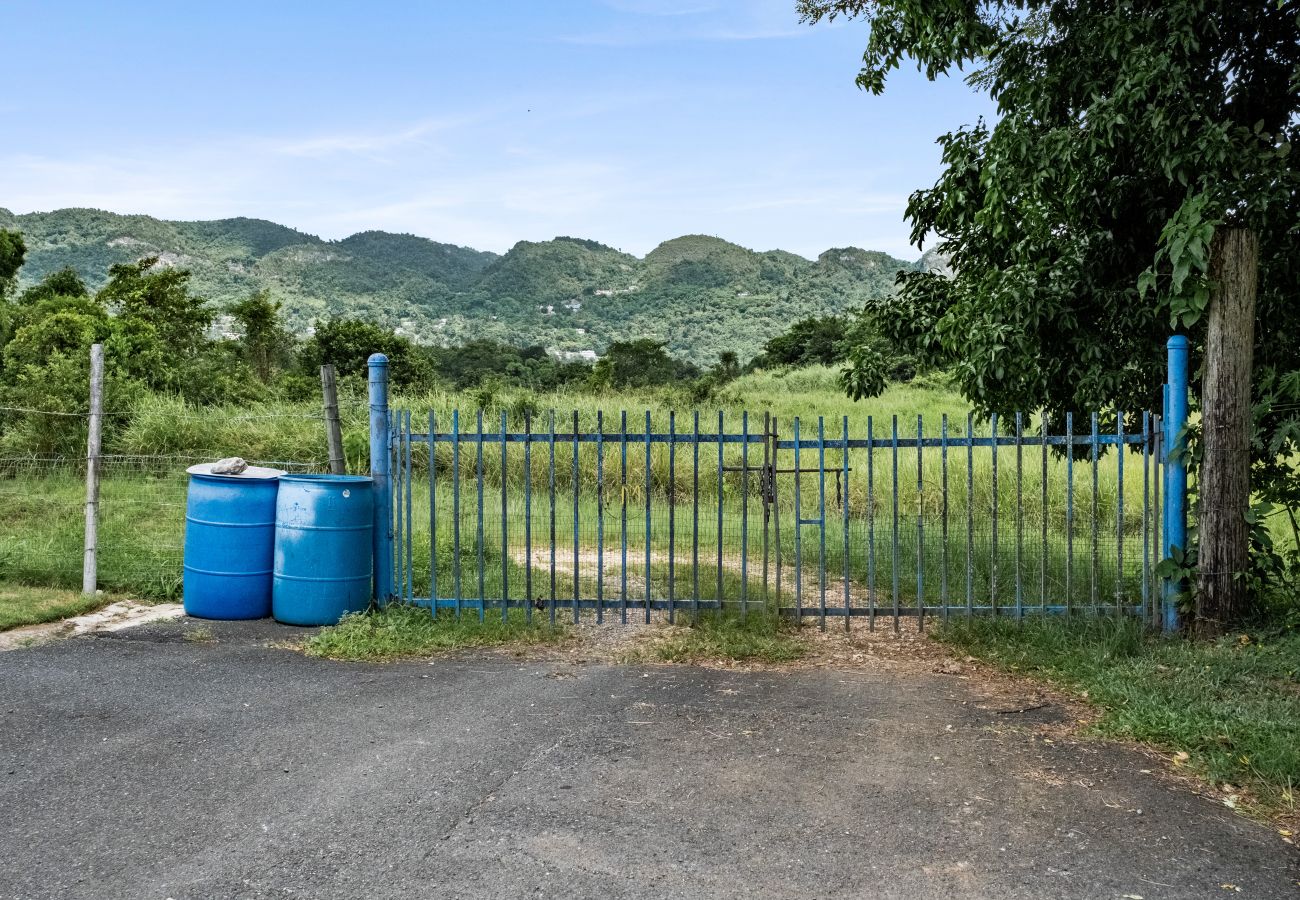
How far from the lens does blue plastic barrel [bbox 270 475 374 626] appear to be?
7113mm

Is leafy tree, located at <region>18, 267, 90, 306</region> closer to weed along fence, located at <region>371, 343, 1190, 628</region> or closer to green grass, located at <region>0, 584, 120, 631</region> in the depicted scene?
weed along fence, located at <region>371, 343, 1190, 628</region>

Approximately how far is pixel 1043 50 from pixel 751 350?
57.7 meters

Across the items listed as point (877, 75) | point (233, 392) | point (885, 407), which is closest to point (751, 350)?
point (885, 407)

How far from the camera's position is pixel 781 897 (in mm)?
3311

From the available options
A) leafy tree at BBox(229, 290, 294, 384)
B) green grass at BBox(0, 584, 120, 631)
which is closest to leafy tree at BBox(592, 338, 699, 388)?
leafy tree at BBox(229, 290, 294, 384)

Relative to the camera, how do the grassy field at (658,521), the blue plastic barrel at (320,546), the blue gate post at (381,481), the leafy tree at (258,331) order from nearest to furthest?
1. the blue plastic barrel at (320,546)
2. the blue gate post at (381,481)
3. the grassy field at (658,521)
4. the leafy tree at (258,331)

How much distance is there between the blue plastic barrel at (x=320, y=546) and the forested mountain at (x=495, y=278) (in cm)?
5760

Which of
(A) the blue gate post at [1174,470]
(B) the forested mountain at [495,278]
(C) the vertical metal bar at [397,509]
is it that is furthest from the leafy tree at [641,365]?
(A) the blue gate post at [1174,470]

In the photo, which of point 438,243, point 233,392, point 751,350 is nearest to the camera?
point 233,392

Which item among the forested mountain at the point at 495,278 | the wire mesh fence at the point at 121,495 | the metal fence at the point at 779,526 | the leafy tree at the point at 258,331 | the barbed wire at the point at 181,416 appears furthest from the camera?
the forested mountain at the point at 495,278

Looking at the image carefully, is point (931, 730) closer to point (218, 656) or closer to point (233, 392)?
point (218, 656)

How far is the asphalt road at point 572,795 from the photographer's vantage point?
345cm

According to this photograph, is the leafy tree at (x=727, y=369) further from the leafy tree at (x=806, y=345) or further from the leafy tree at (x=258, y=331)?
the leafy tree at (x=258, y=331)

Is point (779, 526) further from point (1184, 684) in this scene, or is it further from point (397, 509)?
point (1184, 684)
